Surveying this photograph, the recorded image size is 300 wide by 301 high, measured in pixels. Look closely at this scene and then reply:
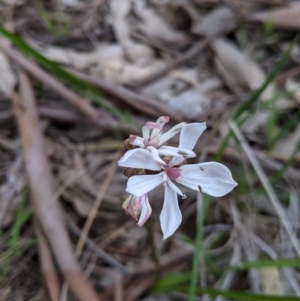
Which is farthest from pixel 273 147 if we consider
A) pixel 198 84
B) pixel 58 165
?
pixel 58 165

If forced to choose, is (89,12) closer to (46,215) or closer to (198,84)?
(198,84)

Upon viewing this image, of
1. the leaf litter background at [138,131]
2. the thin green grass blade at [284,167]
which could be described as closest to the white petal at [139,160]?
the leaf litter background at [138,131]

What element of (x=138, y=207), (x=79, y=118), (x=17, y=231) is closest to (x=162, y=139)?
(x=138, y=207)

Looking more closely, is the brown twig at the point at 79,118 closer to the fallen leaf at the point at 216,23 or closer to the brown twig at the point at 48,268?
the brown twig at the point at 48,268

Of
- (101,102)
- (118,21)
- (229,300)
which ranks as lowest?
(229,300)

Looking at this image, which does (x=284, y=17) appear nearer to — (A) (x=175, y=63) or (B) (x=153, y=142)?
(A) (x=175, y=63)

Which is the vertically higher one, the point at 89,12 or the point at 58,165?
the point at 89,12

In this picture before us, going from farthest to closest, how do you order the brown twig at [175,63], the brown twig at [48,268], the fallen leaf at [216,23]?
the fallen leaf at [216,23] → the brown twig at [175,63] → the brown twig at [48,268]
